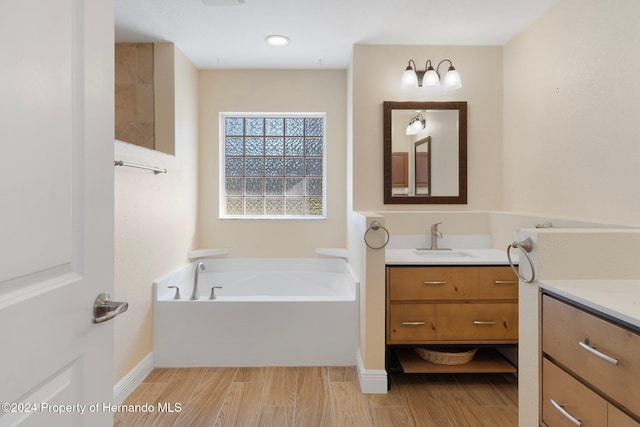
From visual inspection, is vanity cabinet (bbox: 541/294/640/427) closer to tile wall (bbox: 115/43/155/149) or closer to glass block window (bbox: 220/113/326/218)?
glass block window (bbox: 220/113/326/218)

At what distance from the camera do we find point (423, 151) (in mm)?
3014

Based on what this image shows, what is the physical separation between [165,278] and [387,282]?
163 centimetres

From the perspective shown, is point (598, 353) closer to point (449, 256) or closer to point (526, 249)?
point (526, 249)

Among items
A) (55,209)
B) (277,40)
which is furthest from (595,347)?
(277,40)

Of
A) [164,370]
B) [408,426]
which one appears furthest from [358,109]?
[164,370]

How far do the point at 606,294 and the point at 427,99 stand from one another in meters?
2.23

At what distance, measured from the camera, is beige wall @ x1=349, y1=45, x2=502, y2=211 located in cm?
303

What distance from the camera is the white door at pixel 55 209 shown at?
0.64m

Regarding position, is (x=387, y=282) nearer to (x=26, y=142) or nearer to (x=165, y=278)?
(x=165, y=278)

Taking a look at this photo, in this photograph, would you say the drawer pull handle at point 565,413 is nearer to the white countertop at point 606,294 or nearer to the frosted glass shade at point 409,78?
the white countertop at point 606,294

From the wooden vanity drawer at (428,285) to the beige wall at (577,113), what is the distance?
741 millimetres

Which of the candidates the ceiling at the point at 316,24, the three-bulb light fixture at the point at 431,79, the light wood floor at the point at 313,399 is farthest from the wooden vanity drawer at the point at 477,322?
the ceiling at the point at 316,24

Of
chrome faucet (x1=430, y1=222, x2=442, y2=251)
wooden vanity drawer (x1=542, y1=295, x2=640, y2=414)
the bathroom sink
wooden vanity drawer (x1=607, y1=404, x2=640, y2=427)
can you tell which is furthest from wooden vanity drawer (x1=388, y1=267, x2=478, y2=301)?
wooden vanity drawer (x1=607, y1=404, x2=640, y2=427)

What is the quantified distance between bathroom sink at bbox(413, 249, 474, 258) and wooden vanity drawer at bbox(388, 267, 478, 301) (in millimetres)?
363
